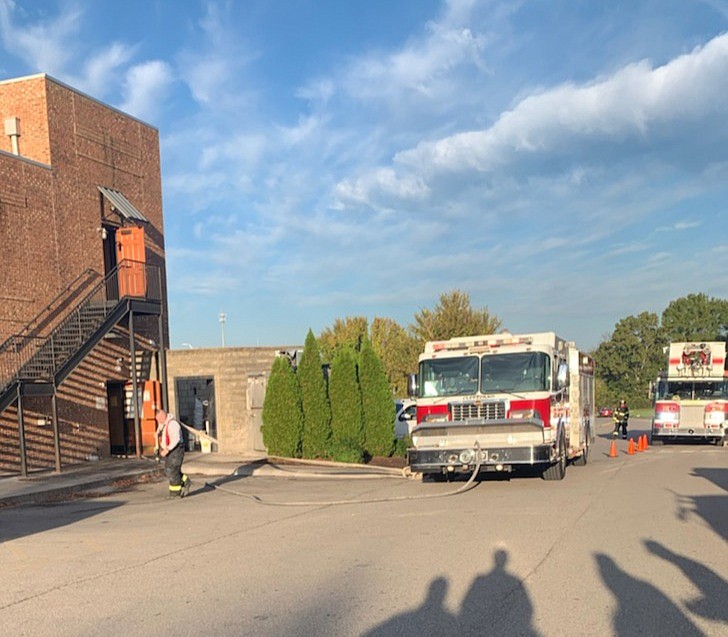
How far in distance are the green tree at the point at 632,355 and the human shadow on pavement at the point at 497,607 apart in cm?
8132

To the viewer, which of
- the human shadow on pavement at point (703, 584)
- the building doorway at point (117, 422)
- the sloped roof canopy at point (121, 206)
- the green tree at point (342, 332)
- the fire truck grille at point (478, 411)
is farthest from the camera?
the green tree at point (342, 332)

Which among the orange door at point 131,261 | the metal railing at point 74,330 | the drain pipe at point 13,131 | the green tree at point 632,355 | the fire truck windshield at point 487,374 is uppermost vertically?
the drain pipe at point 13,131

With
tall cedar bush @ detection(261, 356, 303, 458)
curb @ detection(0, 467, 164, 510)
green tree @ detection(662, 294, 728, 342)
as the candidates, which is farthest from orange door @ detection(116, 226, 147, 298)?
green tree @ detection(662, 294, 728, 342)

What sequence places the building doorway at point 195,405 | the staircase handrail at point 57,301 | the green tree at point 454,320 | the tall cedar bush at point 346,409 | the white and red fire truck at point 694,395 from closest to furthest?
the staircase handrail at point 57,301 → the tall cedar bush at point 346,409 → the building doorway at point 195,405 → the white and red fire truck at point 694,395 → the green tree at point 454,320

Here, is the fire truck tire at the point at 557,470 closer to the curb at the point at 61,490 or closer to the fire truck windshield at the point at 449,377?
the fire truck windshield at the point at 449,377

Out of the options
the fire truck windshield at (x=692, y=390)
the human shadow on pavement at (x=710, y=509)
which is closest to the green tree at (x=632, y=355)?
the fire truck windshield at (x=692, y=390)

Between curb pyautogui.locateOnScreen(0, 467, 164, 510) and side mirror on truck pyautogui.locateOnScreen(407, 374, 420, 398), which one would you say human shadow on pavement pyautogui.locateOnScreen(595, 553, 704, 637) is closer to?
side mirror on truck pyautogui.locateOnScreen(407, 374, 420, 398)

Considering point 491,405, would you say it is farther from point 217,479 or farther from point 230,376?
point 230,376

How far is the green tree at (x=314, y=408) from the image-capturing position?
19250mm

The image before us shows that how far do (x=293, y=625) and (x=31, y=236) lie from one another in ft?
49.9

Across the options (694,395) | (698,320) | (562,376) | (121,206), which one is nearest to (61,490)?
(121,206)

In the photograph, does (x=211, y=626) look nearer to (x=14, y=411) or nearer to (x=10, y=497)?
(x=10, y=497)

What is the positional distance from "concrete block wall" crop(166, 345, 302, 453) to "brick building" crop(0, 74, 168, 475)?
1.08 m

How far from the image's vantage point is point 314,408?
19.3 meters
